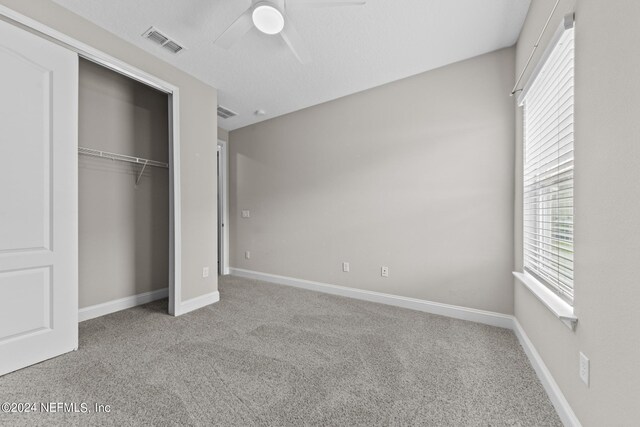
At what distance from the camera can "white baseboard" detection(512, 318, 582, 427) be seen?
1.35 m

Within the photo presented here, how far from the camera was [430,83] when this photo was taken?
293 centimetres

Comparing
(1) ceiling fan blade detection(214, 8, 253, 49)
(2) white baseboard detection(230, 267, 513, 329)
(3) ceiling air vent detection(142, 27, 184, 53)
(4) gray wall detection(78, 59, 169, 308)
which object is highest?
(3) ceiling air vent detection(142, 27, 184, 53)

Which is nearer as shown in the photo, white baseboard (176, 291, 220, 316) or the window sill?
the window sill

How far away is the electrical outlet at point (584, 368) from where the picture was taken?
1.22 meters

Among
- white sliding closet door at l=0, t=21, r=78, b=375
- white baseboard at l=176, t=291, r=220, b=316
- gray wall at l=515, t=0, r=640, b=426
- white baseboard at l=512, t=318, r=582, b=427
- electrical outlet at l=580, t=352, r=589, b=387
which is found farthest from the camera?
white baseboard at l=176, t=291, r=220, b=316

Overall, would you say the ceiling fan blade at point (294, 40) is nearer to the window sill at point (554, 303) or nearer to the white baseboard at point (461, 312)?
the window sill at point (554, 303)

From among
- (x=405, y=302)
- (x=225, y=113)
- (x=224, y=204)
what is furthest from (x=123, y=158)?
(x=405, y=302)

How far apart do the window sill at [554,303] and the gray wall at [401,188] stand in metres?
0.67

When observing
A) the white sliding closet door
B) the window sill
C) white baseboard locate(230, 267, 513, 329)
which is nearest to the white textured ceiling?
the white sliding closet door

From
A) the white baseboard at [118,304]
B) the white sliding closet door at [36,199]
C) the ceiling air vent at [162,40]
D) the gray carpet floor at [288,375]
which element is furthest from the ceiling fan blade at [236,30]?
the white baseboard at [118,304]

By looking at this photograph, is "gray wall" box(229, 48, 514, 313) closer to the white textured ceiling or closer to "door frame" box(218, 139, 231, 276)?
the white textured ceiling

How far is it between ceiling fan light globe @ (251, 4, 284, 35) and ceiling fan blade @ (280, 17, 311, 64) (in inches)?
1.8

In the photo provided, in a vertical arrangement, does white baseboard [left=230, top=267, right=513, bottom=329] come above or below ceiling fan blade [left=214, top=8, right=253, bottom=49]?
below

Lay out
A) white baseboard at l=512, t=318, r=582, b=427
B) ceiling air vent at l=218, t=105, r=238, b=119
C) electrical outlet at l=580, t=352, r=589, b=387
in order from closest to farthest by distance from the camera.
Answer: electrical outlet at l=580, t=352, r=589, b=387 < white baseboard at l=512, t=318, r=582, b=427 < ceiling air vent at l=218, t=105, r=238, b=119
